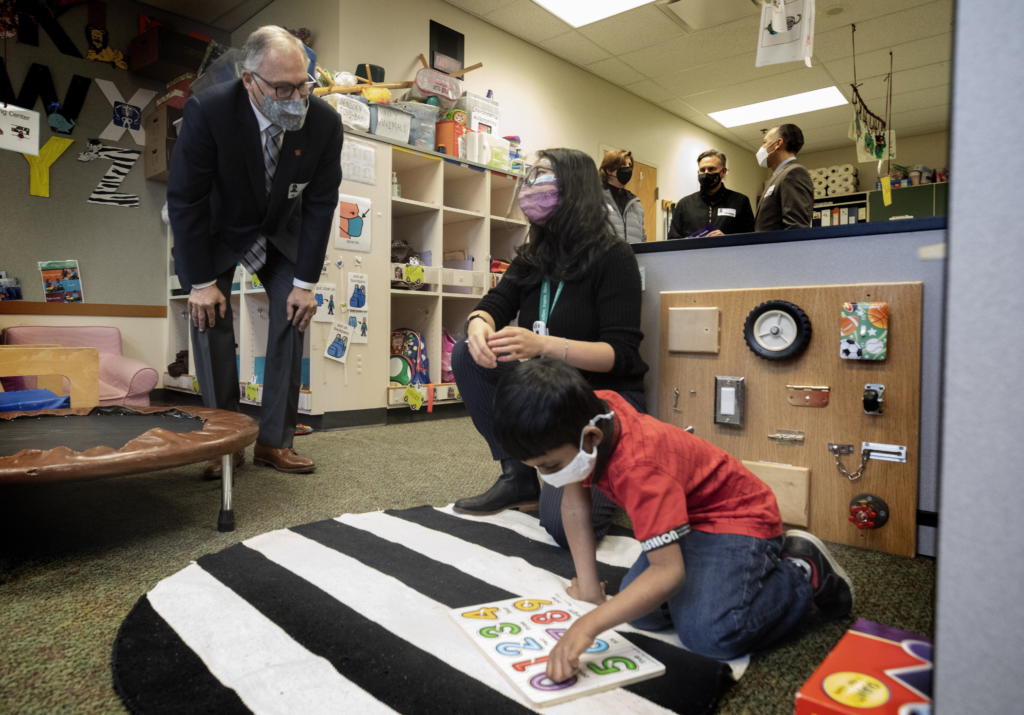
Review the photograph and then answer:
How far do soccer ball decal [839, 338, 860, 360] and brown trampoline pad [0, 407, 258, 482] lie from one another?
1.44m

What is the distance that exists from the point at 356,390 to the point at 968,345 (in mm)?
2902

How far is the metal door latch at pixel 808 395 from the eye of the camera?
1484mm

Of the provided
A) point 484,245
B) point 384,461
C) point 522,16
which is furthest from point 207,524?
point 522,16

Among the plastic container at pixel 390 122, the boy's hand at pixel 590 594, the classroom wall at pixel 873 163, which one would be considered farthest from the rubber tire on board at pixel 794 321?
the classroom wall at pixel 873 163

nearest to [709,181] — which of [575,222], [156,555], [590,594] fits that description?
[575,222]

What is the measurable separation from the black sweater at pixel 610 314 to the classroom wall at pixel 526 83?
2.83 metres

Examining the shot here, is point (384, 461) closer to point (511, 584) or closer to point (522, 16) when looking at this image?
point (511, 584)

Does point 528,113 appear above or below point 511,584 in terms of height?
above

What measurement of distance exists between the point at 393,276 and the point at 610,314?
6.73 ft

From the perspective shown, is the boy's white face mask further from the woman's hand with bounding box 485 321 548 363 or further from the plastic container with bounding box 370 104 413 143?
the plastic container with bounding box 370 104 413 143

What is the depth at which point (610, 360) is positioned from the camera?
1.46 meters

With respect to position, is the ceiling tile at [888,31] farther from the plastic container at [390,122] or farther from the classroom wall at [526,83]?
the plastic container at [390,122]

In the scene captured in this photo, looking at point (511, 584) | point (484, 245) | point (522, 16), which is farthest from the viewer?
point (522, 16)

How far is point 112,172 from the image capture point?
151 inches
